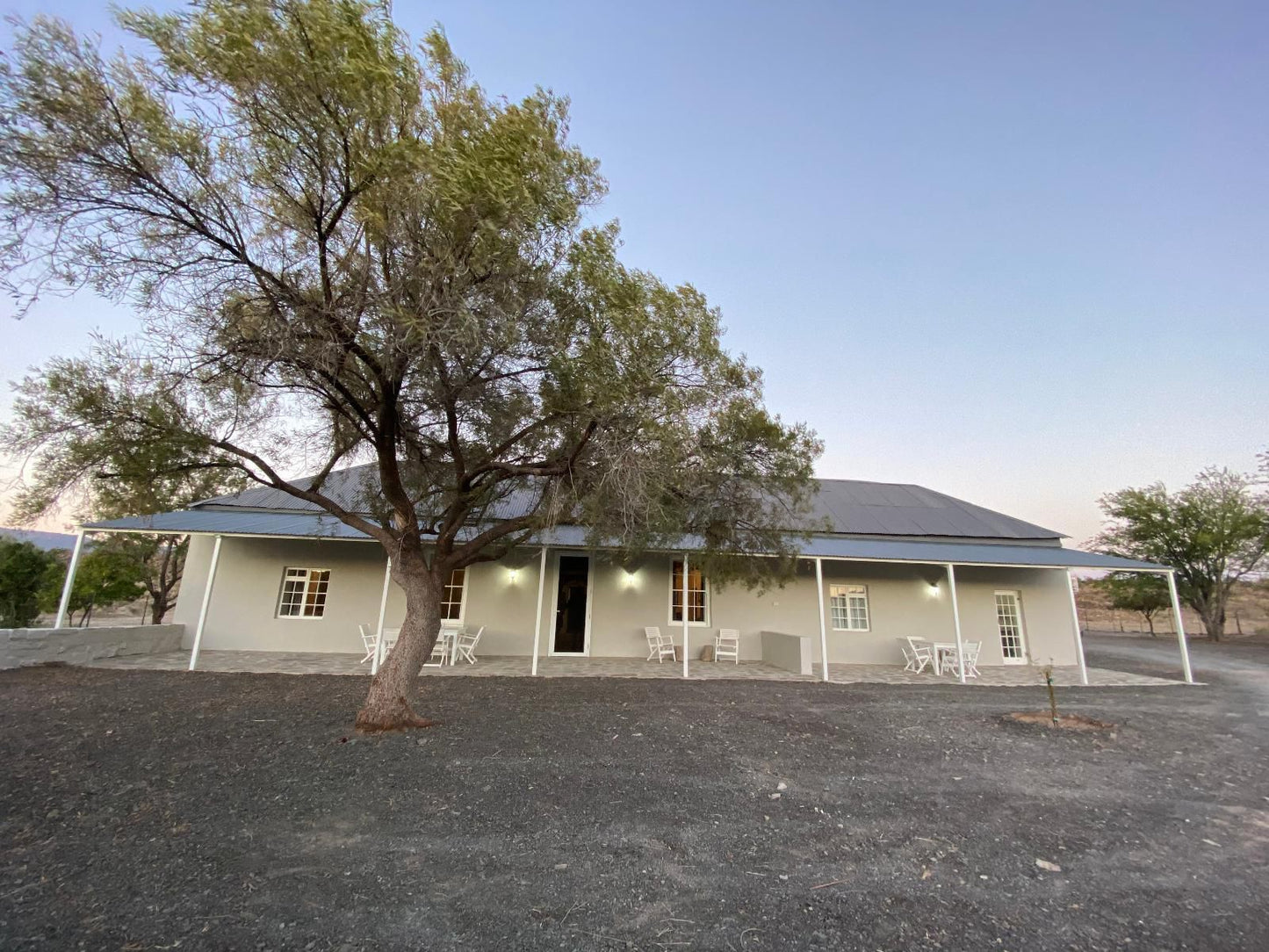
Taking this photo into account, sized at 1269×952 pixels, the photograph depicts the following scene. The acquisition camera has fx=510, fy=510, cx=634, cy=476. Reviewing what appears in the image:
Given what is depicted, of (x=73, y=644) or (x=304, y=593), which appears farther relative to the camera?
(x=304, y=593)

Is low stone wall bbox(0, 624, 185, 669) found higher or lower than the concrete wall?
lower

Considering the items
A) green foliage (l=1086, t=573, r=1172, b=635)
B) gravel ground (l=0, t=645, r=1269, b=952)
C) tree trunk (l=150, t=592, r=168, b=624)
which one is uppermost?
green foliage (l=1086, t=573, r=1172, b=635)

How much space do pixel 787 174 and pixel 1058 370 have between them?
292 inches

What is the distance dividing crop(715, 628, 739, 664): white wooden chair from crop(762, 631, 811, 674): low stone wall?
2.20 ft

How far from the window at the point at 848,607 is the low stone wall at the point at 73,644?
14.1 meters

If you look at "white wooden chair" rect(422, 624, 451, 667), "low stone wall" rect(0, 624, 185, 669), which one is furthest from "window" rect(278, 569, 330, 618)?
"white wooden chair" rect(422, 624, 451, 667)

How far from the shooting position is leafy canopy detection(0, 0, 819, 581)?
3.47 m

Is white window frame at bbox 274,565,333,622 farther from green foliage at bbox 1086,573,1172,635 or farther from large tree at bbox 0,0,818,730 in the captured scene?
green foliage at bbox 1086,573,1172,635

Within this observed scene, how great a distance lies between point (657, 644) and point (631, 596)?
1.17 metres

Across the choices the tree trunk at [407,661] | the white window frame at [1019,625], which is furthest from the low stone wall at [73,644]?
the white window frame at [1019,625]

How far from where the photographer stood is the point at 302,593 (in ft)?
35.9

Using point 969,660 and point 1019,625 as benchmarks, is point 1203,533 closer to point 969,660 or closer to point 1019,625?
point 1019,625

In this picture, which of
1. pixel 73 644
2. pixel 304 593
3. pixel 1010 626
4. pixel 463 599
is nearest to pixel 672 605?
pixel 463 599

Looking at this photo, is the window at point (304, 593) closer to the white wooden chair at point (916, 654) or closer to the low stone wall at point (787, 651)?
the low stone wall at point (787, 651)
